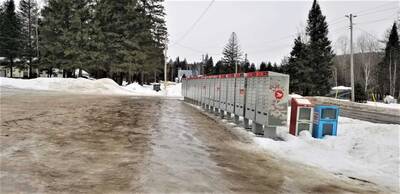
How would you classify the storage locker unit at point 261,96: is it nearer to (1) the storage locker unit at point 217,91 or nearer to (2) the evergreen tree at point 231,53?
(1) the storage locker unit at point 217,91

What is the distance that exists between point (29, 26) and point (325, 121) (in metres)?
62.9

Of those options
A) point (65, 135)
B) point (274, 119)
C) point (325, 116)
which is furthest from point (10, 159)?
point (325, 116)

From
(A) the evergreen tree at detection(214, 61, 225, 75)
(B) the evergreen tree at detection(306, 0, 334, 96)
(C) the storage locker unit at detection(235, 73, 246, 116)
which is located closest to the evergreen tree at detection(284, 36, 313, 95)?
(B) the evergreen tree at detection(306, 0, 334, 96)

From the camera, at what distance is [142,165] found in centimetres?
718

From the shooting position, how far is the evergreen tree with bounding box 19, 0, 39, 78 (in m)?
60.9

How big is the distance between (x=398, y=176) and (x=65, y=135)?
758 centimetres

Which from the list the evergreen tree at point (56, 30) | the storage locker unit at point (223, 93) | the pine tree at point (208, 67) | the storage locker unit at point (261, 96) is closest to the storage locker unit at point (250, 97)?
the storage locker unit at point (261, 96)

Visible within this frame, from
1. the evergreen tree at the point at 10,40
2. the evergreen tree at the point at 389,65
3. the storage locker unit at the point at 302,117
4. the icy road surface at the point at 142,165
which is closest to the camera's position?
the icy road surface at the point at 142,165

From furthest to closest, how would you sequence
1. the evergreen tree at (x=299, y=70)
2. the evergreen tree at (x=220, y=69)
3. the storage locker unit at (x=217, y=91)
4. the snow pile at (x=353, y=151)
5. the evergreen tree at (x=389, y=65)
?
the evergreen tree at (x=220, y=69)
the evergreen tree at (x=389, y=65)
the evergreen tree at (x=299, y=70)
the storage locker unit at (x=217, y=91)
the snow pile at (x=353, y=151)

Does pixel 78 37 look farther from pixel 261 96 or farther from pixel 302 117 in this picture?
pixel 302 117

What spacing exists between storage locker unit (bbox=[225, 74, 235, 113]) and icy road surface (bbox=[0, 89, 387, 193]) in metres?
4.06

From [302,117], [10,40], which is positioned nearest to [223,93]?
[302,117]

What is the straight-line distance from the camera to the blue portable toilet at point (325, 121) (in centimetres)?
1112

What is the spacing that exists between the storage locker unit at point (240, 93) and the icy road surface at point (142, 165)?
9.05ft
